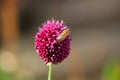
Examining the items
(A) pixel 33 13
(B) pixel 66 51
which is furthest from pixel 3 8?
(B) pixel 66 51

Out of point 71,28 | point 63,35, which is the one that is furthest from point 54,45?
point 71,28

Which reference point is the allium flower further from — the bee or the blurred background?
the blurred background

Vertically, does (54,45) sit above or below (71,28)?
below

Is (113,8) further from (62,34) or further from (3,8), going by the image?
(62,34)

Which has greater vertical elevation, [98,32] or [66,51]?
[98,32]

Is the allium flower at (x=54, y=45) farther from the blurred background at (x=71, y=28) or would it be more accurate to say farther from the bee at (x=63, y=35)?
the blurred background at (x=71, y=28)

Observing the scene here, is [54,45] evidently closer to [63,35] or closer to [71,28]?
[63,35]

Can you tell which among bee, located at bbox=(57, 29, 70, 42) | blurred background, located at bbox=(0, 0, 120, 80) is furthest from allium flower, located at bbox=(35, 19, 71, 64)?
blurred background, located at bbox=(0, 0, 120, 80)
